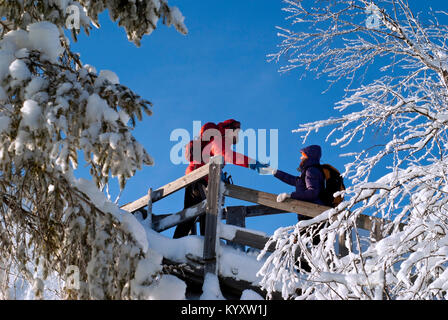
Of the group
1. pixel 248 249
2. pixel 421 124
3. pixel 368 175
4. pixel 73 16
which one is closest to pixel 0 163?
pixel 73 16

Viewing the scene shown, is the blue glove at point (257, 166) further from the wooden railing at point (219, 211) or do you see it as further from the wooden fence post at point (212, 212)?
the wooden fence post at point (212, 212)

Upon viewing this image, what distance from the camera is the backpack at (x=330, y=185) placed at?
8.31 meters

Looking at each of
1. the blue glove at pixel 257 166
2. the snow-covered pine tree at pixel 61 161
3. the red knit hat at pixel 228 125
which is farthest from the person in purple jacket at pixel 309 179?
the snow-covered pine tree at pixel 61 161

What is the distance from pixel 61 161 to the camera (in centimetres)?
409

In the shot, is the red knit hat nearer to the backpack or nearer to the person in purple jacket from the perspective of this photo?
the person in purple jacket

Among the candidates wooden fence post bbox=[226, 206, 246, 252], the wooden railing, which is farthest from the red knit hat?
wooden fence post bbox=[226, 206, 246, 252]

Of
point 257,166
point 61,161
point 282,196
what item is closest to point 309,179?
point 282,196

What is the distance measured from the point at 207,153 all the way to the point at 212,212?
1437 millimetres

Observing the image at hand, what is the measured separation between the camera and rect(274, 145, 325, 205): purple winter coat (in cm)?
816

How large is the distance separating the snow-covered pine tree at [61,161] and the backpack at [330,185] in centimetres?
412

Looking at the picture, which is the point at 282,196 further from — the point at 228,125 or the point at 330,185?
the point at 228,125

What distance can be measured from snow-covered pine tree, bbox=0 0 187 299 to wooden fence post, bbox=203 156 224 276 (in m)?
3.01
